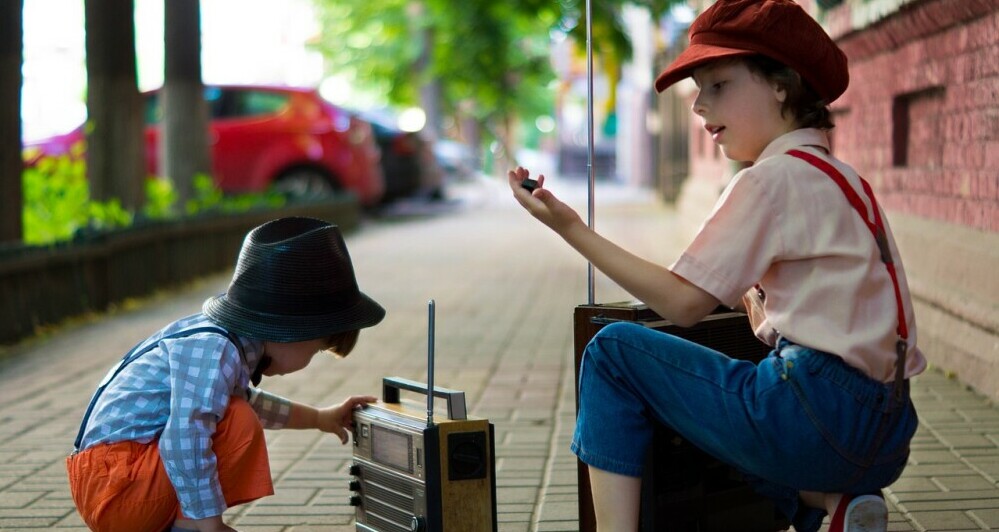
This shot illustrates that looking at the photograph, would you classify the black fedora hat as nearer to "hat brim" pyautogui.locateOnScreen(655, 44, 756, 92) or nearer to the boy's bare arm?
the boy's bare arm

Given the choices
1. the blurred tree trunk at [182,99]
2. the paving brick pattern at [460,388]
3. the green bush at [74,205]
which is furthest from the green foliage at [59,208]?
the blurred tree trunk at [182,99]

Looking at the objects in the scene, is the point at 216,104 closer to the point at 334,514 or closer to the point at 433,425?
the point at 334,514

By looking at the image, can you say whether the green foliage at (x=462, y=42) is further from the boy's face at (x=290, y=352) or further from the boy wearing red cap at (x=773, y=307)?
the boy wearing red cap at (x=773, y=307)

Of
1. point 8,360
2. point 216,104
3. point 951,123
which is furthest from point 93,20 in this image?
point 951,123

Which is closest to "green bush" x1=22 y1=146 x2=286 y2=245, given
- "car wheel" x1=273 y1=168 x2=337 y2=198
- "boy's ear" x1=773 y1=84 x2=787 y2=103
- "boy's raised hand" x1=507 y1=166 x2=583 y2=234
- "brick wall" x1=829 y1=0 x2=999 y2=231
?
"car wheel" x1=273 y1=168 x2=337 y2=198

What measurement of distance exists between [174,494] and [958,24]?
4371 millimetres

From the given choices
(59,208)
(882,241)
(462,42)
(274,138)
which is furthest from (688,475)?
(462,42)

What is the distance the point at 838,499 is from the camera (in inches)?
117

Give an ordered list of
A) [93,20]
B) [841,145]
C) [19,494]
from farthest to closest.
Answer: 1. [93,20]
2. [841,145]
3. [19,494]

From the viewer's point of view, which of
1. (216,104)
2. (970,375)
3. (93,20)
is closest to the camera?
(970,375)

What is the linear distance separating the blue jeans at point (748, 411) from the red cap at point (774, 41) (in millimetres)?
572

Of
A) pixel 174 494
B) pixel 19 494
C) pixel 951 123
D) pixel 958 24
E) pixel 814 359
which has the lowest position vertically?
pixel 19 494

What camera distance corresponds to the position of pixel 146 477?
3180 mm

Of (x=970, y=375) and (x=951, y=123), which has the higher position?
(x=951, y=123)
